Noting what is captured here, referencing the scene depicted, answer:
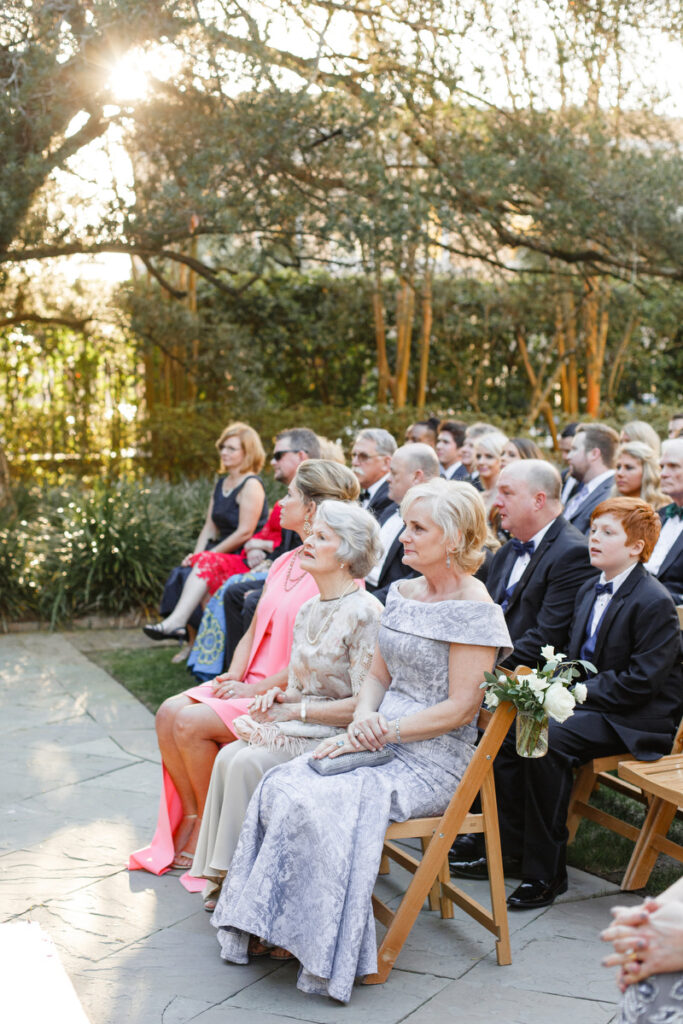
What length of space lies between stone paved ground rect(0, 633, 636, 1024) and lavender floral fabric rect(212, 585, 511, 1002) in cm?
14

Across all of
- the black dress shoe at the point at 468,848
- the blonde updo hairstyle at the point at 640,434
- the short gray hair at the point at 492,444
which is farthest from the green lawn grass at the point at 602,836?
the blonde updo hairstyle at the point at 640,434

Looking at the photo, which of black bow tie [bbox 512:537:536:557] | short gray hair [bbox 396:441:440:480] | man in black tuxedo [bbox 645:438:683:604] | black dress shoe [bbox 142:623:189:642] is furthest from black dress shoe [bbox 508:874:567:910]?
black dress shoe [bbox 142:623:189:642]

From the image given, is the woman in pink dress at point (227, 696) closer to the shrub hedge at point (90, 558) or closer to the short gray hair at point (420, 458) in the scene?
the short gray hair at point (420, 458)

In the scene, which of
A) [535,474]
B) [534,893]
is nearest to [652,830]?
[534,893]

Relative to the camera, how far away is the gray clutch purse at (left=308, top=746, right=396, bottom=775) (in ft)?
10.7

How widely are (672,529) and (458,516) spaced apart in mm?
2097

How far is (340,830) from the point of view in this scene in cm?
308

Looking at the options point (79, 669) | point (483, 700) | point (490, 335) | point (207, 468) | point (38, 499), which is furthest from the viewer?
point (490, 335)

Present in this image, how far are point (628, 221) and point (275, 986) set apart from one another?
21.3 feet

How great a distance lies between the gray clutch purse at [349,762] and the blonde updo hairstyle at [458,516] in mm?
675

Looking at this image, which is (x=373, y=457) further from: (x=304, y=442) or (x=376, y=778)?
(x=376, y=778)

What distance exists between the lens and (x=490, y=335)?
14.2 metres

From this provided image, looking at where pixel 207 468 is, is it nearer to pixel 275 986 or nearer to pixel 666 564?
pixel 666 564

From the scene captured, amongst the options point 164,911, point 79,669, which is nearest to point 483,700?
point 164,911
